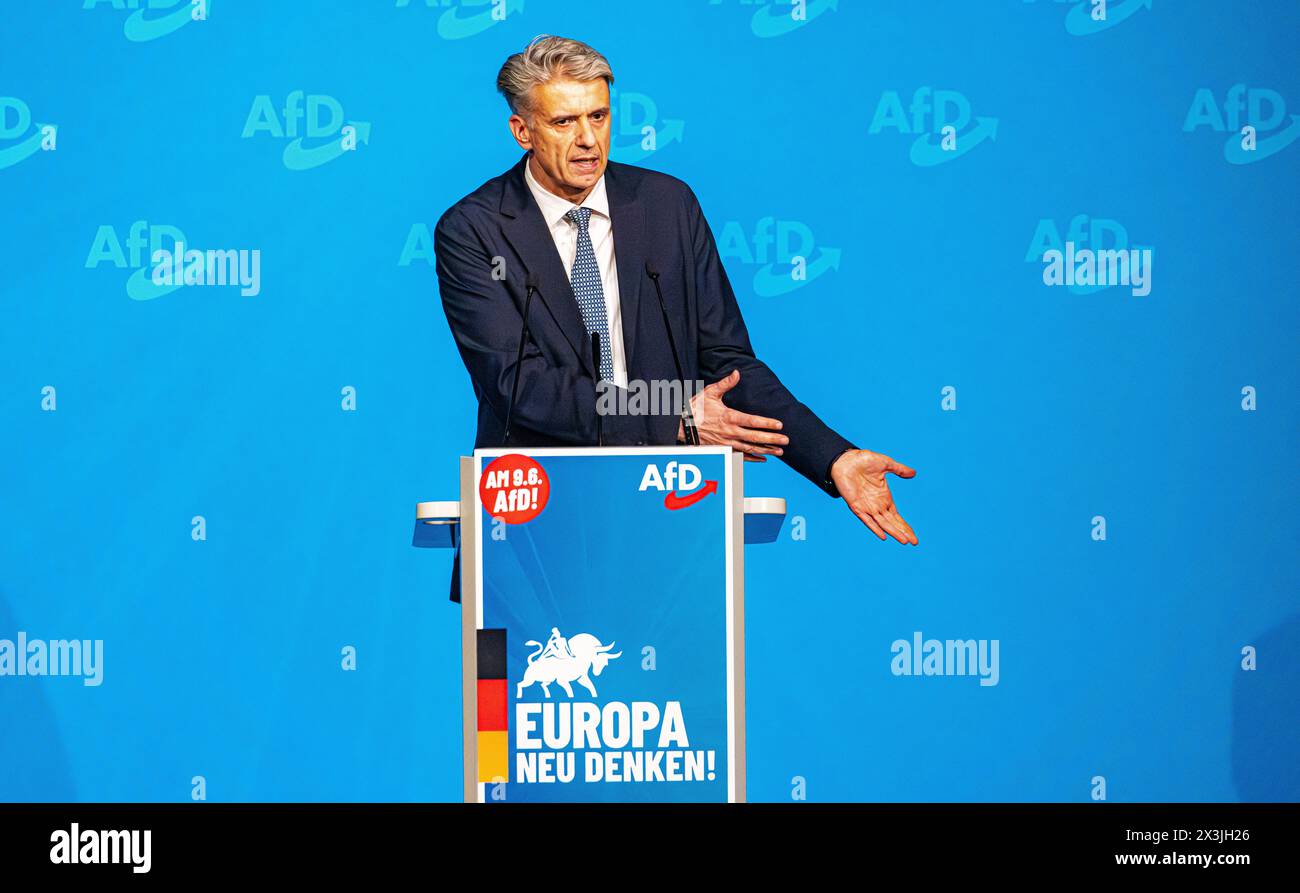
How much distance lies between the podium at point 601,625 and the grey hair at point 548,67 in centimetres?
122

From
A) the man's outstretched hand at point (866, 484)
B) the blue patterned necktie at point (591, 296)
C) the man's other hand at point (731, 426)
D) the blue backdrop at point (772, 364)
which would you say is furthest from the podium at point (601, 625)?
the blue backdrop at point (772, 364)

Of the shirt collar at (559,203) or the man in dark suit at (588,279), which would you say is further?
the shirt collar at (559,203)

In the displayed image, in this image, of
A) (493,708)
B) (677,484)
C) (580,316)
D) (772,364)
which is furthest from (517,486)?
(772,364)

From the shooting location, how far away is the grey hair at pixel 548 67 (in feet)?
12.9

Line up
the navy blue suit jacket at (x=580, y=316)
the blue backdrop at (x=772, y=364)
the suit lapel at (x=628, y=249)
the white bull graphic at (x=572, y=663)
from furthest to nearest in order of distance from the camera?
the blue backdrop at (x=772, y=364) → the suit lapel at (x=628, y=249) → the navy blue suit jacket at (x=580, y=316) → the white bull graphic at (x=572, y=663)

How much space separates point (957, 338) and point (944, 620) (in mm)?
814

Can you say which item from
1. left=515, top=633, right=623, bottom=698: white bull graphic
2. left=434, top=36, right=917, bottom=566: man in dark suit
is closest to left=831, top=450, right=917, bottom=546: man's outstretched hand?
left=434, top=36, right=917, bottom=566: man in dark suit

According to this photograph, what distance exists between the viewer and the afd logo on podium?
3.11 meters

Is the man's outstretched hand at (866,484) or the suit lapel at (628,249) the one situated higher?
the suit lapel at (628,249)

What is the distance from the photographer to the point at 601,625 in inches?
121

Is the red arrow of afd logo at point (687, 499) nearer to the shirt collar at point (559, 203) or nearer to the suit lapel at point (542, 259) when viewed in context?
the suit lapel at point (542, 259)

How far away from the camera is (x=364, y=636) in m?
4.77

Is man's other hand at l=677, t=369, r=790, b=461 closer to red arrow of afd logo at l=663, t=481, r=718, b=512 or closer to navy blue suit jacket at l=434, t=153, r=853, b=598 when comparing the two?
navy blue suit jacket at l=434, t=153, r=853, b=598
